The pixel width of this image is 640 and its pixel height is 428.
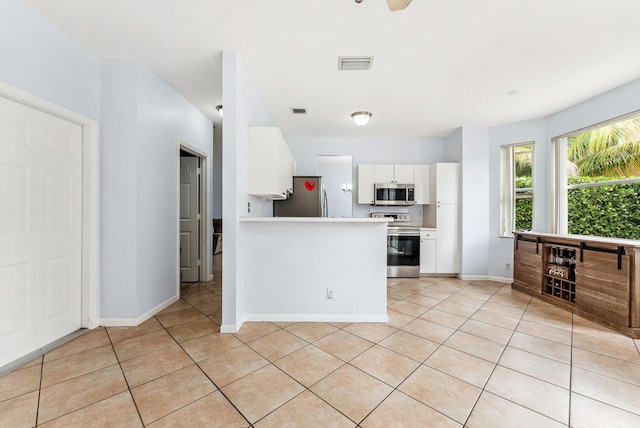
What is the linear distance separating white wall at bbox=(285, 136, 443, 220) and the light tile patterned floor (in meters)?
3.06

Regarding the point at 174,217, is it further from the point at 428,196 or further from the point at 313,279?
the point at 428,196

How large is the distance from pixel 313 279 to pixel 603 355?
244 centimetres

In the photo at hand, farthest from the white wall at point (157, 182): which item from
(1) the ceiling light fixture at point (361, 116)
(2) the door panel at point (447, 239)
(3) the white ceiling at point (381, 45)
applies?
(2) the door panel at point (447, 239)

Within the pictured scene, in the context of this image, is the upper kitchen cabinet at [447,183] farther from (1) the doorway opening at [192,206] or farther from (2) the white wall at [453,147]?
(1) the doorway opening at [192,206]

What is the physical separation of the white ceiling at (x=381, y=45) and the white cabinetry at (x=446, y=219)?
1.32 meters

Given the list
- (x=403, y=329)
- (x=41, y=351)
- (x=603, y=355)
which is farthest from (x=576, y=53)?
(x=41, y=351)

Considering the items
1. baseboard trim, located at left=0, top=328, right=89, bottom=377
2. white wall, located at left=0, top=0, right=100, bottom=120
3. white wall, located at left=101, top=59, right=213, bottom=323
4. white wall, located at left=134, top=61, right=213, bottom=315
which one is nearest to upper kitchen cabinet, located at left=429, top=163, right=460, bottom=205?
white wall, located at left=134, top=61, right=213, bottom=315

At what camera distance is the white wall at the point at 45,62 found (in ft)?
6.02

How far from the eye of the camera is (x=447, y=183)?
15.2ft

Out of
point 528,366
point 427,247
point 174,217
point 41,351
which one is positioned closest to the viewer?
point 528,366

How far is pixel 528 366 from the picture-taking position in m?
1.95

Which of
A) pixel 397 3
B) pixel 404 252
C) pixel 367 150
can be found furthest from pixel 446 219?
pixel 397 3

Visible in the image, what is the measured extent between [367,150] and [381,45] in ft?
9.68

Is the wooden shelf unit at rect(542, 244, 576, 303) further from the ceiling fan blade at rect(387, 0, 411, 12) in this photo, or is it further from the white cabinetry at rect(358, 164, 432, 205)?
the ceiling fan blade at rect(387, 0, 411, 12)
